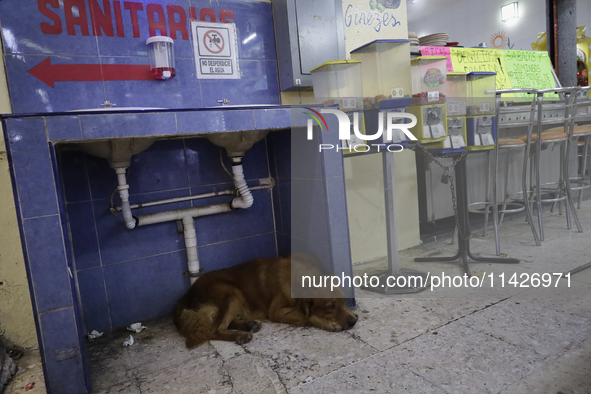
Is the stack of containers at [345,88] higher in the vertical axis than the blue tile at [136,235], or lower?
higher

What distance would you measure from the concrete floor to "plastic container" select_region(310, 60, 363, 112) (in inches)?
56.6

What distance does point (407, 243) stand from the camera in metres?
3.79

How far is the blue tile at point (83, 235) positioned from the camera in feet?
7.85

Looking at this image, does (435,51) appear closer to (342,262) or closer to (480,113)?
(480,113)

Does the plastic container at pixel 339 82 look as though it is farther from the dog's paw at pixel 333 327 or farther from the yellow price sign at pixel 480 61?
the yellow price sign at pixel 480 61

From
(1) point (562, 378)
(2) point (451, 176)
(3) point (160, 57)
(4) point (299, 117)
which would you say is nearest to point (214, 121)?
(4) point (299, 117)

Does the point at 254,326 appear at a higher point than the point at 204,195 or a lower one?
lower

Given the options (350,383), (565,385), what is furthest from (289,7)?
(565,385)

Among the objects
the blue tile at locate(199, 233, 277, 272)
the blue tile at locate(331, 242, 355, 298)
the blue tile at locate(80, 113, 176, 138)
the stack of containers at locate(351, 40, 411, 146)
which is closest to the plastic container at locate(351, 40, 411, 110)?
the stack of containers at locate(351, 40, 411, 146)

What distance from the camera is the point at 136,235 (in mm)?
2586

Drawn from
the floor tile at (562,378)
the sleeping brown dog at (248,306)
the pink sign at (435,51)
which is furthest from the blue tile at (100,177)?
the pink sign at (435,51)

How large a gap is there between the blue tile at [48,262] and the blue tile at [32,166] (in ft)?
0.19

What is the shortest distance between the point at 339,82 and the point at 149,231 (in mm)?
1676

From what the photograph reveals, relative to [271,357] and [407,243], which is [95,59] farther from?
[407,243]
